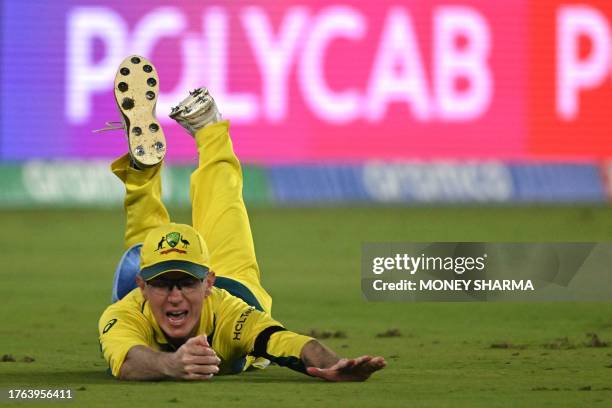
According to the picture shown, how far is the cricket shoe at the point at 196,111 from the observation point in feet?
34.6

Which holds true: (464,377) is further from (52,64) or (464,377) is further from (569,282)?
(52,64)

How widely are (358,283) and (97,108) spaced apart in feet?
39.0

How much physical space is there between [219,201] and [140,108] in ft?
2.65

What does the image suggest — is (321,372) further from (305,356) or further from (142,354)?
(142,354)

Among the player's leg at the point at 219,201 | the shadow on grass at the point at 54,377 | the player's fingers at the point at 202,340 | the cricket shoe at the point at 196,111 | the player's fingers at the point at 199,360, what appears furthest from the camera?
the cricket shoe at the point at 196,111

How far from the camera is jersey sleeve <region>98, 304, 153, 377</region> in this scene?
805 centimetres

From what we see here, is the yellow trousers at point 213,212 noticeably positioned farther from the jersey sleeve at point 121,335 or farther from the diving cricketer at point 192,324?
the jersey sleeve at point 121,335

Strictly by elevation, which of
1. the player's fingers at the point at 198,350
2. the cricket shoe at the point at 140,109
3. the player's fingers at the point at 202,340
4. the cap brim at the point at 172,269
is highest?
the cricket shoe at the point at 140,109

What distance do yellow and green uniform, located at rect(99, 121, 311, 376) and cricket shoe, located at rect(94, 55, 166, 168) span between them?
0.15 m

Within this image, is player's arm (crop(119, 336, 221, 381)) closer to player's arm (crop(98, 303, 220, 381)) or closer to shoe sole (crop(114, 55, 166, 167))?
player's arm (crop(98, 303, 220, 381))

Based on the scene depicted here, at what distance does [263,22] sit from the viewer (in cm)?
2755

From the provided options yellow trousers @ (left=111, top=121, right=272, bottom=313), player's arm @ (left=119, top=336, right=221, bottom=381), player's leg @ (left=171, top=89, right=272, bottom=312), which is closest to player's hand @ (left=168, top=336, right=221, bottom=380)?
player's arm @ (left=119, top=336, right=221, bottom=381)

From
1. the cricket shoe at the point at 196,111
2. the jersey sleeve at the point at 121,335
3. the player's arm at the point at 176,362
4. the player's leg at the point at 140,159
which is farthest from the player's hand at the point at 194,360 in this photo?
the cricket shoe at the point at 196,111

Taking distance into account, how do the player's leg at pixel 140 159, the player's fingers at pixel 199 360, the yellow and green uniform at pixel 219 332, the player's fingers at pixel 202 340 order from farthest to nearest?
the player's leg at pixel 140 159 → the yellow and green uniform at pixel 219 332 → the player's fingers at pixel 199 360 → the player's fingers at pixel 202 340
